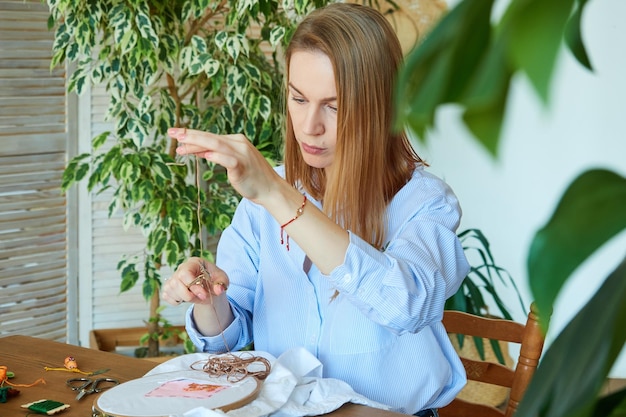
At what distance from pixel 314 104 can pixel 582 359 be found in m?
1.39

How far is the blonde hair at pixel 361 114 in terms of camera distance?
1.64 metres

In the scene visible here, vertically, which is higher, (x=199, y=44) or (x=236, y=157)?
(x=199, y=44)

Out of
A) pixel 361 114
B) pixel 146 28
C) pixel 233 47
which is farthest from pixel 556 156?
pixel 361 114

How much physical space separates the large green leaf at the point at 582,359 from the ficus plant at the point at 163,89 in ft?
8.13

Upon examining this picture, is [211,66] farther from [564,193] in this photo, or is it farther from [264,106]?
[564,193]

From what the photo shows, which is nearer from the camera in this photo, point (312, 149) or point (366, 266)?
point (366, 266)

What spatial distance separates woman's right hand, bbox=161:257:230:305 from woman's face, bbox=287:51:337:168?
0.31 metres

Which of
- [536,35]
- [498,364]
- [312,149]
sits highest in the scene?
[536,35]

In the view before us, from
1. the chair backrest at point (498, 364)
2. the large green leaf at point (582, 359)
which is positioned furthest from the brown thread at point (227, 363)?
the large green leaf at point (582, 359)

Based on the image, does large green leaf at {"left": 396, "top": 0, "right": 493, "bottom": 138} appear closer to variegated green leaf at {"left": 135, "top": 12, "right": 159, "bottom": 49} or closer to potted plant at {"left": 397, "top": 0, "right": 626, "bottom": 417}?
potted plant at {"left": 397, "top": 0, "right": 626, "bottom": 417}

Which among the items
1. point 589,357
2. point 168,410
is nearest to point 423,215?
point 168,410

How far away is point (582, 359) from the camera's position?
28 centimetres

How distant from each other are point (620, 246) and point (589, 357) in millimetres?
Answer: 3826

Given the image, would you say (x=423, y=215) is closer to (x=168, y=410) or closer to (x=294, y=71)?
(x=294, y=71)
